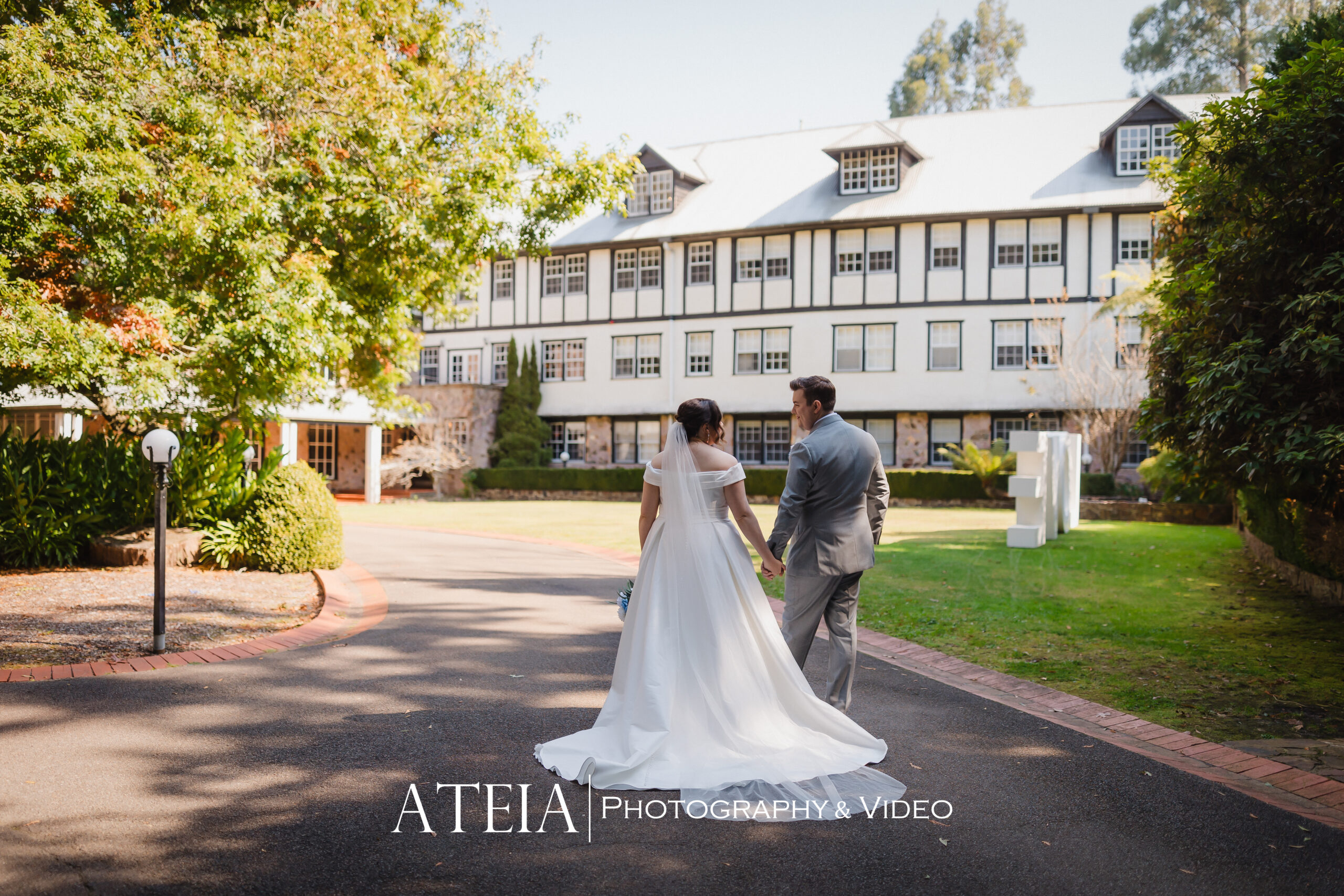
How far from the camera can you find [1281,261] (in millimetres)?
6438

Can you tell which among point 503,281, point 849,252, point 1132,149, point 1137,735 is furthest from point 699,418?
point 503,281

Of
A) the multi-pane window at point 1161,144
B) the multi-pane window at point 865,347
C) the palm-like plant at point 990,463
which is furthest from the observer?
the multi-pane window at point 865,347

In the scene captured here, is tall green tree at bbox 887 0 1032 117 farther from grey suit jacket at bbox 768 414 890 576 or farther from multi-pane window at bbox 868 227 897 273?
grey suit jacket at bbox 768 414 890 576

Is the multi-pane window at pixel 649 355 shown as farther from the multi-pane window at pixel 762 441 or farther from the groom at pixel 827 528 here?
the groom at pixel 827 528

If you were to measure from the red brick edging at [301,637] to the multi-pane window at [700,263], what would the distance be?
2161 centimetres

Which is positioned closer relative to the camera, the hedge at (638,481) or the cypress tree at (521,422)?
the hedge at (638,481)

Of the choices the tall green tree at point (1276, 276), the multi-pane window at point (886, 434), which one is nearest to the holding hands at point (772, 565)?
the tall green tree at point (1276, 276)

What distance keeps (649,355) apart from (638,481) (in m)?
4.69

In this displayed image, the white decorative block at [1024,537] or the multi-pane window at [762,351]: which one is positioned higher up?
the multi-pane window at [762,351]

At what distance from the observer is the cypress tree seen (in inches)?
1234

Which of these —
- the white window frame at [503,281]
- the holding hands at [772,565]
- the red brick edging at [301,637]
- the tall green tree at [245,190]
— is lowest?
the red brick edging at [301,637]

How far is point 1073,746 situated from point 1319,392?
3161 millimetres

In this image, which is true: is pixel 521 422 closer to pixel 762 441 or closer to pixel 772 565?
pixel 762 441

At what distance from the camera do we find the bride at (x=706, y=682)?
167 inches
